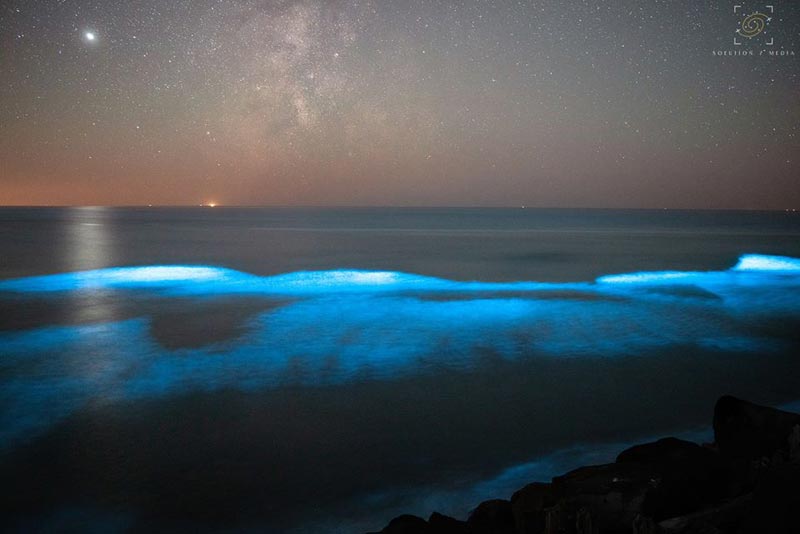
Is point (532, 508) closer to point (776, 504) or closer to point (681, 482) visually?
point (681, 482)

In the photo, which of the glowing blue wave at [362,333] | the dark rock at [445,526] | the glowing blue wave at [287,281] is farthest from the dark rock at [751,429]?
the glowing blue wave at [287,281]

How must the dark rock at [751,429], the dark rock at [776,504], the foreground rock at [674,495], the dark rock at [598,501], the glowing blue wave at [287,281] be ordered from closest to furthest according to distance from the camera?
1. the dark rock at [776,504]
2. the foreground rock at [674,495]
3. the dark rock at [598,501]
4. the dark rock at [751,429]
5. the glowing blue wave at [287,281]

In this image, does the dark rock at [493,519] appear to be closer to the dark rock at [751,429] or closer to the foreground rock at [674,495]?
the foreground rock at [674,495]

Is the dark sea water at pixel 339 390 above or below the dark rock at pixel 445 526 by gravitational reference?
below

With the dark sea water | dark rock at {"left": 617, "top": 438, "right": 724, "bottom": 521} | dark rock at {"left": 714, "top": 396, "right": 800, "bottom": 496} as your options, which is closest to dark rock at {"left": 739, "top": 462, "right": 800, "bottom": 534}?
dark rock at {"left": 617, "top": 438, "right": 724, "bottom": 521}

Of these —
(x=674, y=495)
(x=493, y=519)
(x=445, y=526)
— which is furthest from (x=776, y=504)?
(x=445, y=526)

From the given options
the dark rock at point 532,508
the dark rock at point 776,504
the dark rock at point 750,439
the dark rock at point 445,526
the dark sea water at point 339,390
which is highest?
the dark rock at point 776,504

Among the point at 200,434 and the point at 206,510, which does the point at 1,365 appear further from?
the point at 206,510
